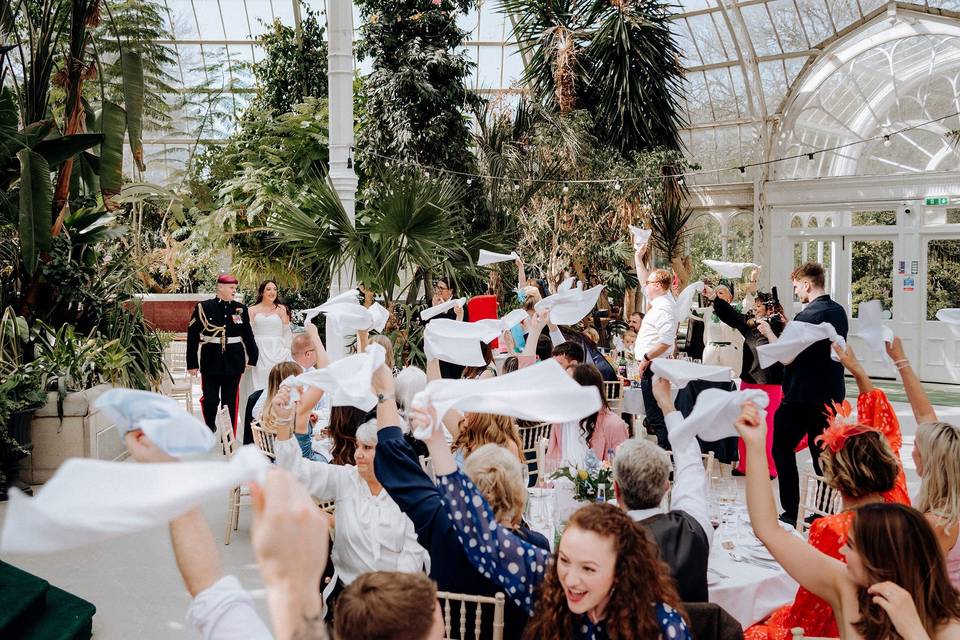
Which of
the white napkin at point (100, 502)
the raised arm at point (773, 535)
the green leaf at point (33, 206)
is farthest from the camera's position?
the green leaf at point (33, 206)

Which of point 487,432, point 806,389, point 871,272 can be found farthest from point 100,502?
point 871,272

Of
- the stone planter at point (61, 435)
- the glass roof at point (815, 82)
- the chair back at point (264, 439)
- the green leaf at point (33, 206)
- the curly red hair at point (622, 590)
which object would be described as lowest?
the stone planter at point (61, 435)

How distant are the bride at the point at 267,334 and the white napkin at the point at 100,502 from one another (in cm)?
742

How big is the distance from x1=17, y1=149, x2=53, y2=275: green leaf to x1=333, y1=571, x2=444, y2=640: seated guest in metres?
5.82

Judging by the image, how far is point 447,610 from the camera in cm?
244

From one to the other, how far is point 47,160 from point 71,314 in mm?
1554

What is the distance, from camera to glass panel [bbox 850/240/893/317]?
1303 centimetres

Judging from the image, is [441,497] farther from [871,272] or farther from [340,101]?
[871,272]

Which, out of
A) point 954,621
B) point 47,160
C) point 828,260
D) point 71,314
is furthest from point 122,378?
point 828,260

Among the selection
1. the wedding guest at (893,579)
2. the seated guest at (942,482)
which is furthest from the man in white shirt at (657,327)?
the wedding guest at (893,579)

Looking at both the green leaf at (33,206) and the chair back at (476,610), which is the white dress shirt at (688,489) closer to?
the chair back at (476,610)

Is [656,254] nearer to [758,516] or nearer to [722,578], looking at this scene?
[722,578]

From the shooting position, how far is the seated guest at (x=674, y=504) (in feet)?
8.61

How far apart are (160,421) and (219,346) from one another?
260 inches
